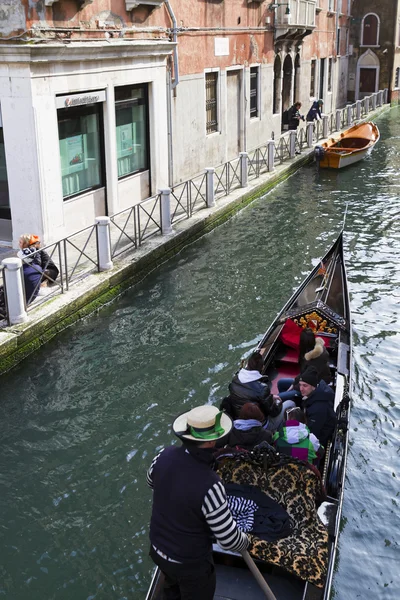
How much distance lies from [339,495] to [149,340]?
150 inches

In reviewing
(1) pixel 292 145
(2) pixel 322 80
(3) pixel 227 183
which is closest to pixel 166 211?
(3) pixel 227 183

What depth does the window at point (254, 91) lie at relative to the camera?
18.6 meters

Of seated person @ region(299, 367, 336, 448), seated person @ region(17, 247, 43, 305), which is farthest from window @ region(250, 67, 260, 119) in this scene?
seated person @ region(299, 367, 336, 448)

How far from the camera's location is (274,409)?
5559 mm

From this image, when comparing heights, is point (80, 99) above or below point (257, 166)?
above

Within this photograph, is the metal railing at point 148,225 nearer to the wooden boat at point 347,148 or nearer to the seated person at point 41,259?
the seated person at point 41,259

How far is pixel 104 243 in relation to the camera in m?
9.28

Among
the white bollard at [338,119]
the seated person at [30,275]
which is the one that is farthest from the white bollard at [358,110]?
→ the seated person at [30,275]

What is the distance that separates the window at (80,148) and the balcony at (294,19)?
379 inches

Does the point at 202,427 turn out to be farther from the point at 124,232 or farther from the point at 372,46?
the point at 372,46

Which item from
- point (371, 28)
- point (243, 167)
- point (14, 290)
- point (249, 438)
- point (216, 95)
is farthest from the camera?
point (371, 28)

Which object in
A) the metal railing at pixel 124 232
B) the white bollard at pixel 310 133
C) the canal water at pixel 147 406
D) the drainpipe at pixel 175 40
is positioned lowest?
the canal water at pixel 147 406

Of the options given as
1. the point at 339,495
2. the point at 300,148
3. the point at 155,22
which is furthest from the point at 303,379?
the point at 300,148

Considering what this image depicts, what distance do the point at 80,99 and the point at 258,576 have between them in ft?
27.1
